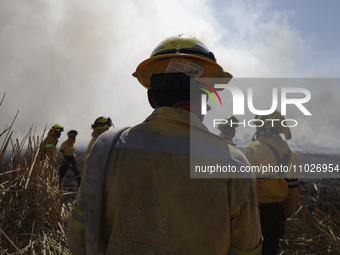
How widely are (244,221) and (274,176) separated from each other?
2334 mm

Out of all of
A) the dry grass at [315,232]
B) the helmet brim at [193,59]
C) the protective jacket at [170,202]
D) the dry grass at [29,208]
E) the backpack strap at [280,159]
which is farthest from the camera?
the dry grass at [315,232]

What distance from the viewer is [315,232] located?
4.05m

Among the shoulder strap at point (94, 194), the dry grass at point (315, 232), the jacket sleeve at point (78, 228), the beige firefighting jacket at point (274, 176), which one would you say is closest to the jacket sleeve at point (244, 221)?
the shoulder strap at point (94, 194)

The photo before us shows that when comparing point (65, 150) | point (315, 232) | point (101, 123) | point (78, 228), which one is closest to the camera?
point (78, 228)

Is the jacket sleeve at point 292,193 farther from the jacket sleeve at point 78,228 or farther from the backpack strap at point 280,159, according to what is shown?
the jacket sleeve at point 78,228

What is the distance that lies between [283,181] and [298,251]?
1806 mm

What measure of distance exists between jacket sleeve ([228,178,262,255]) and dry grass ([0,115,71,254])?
2397mm

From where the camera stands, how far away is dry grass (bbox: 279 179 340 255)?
3.71 metres

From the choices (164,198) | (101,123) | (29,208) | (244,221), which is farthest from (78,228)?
(101,123)

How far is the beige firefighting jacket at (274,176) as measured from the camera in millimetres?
3055

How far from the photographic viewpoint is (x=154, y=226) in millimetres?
1048

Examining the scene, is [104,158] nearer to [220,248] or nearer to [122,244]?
[122,244]

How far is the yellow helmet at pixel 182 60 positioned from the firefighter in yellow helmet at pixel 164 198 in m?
0.15

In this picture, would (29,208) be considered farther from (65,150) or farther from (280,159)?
(65,150)
